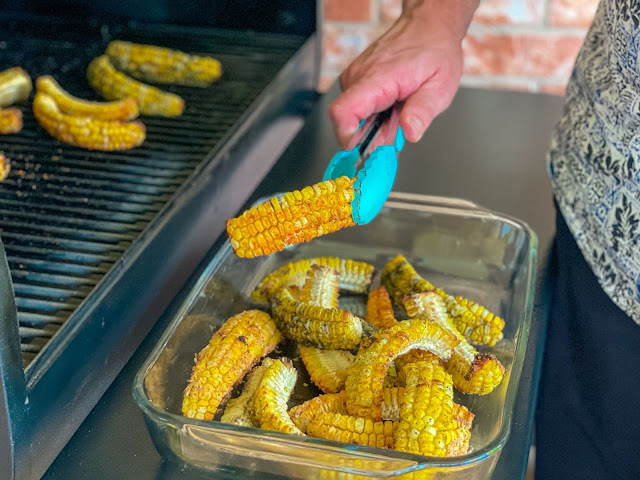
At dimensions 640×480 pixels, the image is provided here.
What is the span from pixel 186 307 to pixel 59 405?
17 cm

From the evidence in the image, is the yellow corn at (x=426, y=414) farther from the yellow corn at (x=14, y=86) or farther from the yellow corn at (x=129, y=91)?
the yellow corn at (x=14, y=86)

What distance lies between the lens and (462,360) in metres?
0.81

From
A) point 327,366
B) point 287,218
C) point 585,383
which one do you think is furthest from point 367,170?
point 585,383

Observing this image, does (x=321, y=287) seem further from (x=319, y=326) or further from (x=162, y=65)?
(x=162, y=65)

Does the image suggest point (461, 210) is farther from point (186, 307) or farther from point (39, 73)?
point (39, 73)

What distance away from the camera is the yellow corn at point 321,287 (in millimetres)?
905

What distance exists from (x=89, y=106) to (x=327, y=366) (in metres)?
0.79

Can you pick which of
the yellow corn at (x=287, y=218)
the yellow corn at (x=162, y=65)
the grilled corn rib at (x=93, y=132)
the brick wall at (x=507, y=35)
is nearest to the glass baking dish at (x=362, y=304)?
the yellow corn at (x=287, y=218)

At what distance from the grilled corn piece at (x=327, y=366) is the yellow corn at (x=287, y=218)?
0.41 feet

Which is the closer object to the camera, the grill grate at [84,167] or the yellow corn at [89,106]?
the grill grate at [84,167]

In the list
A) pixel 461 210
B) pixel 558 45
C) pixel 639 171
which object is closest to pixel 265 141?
pixel 461 210

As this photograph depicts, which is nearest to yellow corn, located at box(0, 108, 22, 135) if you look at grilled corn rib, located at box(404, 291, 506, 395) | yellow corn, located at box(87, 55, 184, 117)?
yellow corn, located at box(87, 55, 184, 117)

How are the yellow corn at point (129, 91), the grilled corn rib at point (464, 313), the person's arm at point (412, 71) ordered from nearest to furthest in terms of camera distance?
the grilled corn rib at point (464, 313)
the person's arm at point (412, 71)
the yellow corn at point (129, 91)

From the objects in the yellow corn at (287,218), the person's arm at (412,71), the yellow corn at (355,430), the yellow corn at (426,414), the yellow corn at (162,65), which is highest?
the person's arm at (412,71)
